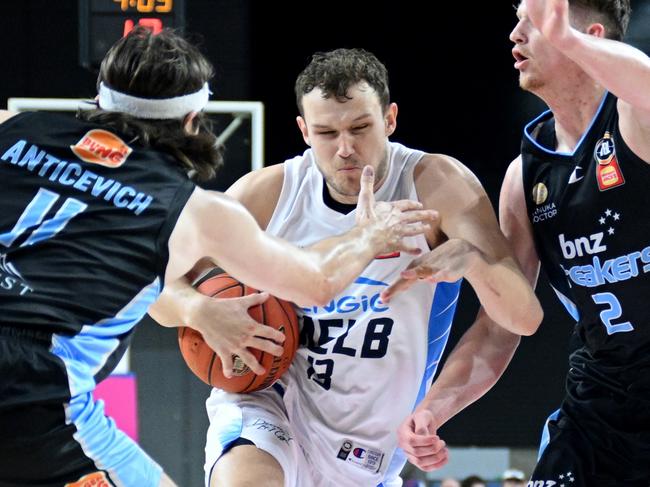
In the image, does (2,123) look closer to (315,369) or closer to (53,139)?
(53,139)

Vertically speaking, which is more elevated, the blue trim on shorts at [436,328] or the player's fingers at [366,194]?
the player's fingers at [366,194]

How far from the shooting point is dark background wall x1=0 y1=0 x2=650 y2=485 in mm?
10086

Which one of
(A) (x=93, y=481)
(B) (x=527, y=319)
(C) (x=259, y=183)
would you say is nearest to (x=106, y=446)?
(A) (x=93, y=481)

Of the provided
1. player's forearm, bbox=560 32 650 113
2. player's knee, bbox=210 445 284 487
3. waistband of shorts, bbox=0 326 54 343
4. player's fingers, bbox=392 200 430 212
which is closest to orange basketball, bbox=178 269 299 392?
player's knee, bbox=210 445 284 487

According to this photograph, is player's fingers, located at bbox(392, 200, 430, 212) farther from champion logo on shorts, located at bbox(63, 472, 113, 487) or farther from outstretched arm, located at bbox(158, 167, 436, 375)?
champion logo on shorts, located at bbox(63, 472, 113, 487)

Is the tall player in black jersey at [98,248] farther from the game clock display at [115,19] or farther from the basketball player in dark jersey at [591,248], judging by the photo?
the game clock display at [115,19]

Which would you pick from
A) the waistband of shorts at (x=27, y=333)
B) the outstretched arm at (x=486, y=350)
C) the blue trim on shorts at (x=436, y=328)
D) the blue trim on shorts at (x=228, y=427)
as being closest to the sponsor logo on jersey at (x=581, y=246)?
the outstretched arm at (x=486, y=350)

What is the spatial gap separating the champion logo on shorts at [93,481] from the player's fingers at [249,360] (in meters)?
0.98

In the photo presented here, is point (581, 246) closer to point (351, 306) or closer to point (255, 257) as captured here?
point (351, 306)

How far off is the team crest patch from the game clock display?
3.96 metres

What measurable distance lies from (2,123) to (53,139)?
17 centimetres

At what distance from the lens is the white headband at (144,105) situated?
331 centimetres

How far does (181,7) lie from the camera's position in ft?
23.8

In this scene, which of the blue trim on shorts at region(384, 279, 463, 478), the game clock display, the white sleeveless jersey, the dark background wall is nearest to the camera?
the white sleeveless jersey
